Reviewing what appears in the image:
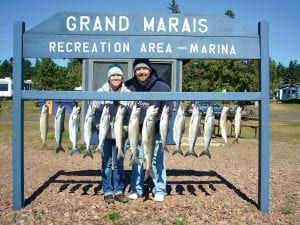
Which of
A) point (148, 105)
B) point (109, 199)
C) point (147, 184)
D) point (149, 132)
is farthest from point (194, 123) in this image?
point (147, 184)

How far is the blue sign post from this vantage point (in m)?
5.82

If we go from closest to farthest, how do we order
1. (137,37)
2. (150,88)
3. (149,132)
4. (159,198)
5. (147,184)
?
(149,132), (137,37), (150,88), (159,198), (147,184)

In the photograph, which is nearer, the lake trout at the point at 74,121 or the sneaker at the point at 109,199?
the lake trout at the point at 74,121

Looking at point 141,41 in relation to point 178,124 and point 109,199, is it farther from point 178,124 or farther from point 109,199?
point 109,199

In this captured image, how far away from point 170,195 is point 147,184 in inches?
30.6

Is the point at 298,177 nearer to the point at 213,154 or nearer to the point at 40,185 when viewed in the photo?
the point at 213,154

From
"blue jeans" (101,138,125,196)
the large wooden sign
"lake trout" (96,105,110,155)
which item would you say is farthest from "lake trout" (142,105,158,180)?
the large wooden sign

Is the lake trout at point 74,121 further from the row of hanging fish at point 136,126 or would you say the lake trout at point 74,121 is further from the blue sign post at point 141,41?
the blue sign post at point 141,41

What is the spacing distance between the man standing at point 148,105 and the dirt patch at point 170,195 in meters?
0.19

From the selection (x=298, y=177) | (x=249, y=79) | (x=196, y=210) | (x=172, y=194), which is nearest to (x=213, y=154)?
(x=298, y=177)

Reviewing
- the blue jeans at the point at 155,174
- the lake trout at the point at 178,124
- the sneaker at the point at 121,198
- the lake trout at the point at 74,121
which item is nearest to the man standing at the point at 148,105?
the blue jeans at the point at 155,174

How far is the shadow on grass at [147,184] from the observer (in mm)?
6914

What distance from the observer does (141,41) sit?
5.88 metres

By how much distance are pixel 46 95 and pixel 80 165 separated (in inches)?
169
